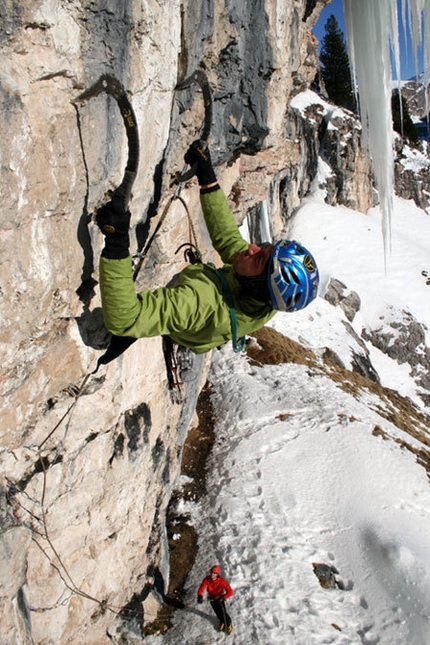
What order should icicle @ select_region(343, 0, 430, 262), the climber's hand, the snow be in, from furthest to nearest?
the snow
icicle @ select_region(343, 0, 430, 262)
the climber's hand

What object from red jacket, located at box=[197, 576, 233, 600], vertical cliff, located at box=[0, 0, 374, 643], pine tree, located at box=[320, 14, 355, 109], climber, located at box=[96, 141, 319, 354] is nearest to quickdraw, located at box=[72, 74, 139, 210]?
vertical cliff, located at box=[0, 0, 374, 643]

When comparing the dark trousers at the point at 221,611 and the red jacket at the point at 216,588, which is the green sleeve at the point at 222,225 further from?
the dark trousers at the point at 221,611

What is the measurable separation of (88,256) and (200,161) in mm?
1803

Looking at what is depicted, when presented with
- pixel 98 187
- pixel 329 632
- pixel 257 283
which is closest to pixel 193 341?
pixel 257 283

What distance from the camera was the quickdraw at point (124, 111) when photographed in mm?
3184

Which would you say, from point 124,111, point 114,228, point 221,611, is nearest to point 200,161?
point 124,111

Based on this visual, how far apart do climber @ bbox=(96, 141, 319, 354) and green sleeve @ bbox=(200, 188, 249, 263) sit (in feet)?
2.69

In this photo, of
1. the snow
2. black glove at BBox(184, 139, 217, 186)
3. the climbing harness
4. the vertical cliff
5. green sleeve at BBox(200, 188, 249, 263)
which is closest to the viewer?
the vertical cliff

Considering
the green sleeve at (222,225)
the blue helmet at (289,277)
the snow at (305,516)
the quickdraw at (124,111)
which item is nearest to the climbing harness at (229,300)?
the blue helmet at (289,277)

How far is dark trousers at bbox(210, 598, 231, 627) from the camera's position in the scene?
775 cm

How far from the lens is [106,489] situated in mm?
5152

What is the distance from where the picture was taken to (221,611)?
25.6 ft

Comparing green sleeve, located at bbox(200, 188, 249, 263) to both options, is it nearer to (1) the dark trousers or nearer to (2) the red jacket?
(2) the red jacket

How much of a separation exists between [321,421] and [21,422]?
1076cm
